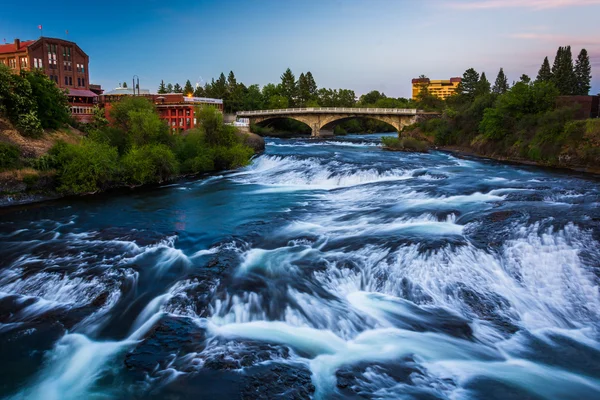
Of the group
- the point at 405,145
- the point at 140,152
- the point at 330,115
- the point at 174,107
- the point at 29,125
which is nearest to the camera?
the point at 29,125

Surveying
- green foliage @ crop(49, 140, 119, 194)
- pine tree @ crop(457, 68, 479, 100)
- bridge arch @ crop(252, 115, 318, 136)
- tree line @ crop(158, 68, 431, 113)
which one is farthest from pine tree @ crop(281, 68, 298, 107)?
green foliage @ crop(49, 140, 119, 194)

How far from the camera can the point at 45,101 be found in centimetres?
3591

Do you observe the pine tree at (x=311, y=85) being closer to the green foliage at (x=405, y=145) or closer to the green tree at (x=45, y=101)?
the green foliage at (x=405, y=145)

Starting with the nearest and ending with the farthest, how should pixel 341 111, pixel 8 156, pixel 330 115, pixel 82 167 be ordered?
pixel 8 156
pixel 82 167
pixel 341 111
pixel 330 115

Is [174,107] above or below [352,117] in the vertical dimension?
above

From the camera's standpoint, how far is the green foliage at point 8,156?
90.9 feet

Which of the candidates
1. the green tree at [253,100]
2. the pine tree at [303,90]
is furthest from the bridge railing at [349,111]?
the pine tree at [303,90]

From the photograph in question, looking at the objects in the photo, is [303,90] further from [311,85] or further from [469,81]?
[469,81]

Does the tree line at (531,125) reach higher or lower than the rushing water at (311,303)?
higher

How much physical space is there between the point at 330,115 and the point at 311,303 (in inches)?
2978

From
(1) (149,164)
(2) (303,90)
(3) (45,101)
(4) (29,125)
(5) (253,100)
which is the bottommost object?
(1) (149,164)

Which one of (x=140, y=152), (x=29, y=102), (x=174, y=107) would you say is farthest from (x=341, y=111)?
(x=29, y=102)

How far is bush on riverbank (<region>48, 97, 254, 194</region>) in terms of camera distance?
99.0 ft

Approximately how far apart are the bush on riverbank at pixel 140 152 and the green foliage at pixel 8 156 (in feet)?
6.45
